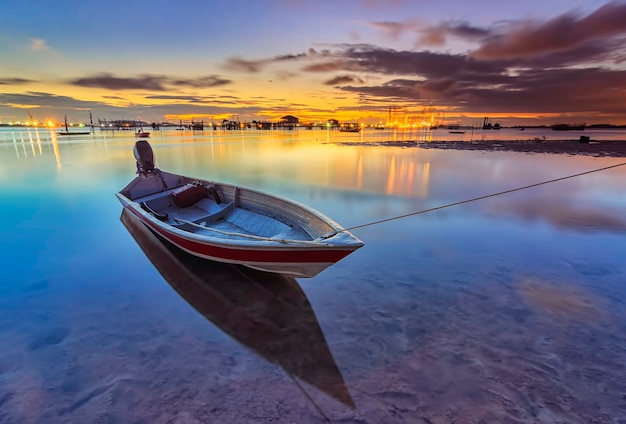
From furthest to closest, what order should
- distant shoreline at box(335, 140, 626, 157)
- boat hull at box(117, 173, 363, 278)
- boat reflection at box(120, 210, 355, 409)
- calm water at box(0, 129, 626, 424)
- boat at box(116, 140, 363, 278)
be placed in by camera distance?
distant shoreline at box(335, 140, 626, 157)
boat at box(116, 140, 363, 278)
boat hull at box(117, 173, 363, 278)
boat reflection at box(120, 210, 355, 409)
calm water at box(0, 129, 626, 424)

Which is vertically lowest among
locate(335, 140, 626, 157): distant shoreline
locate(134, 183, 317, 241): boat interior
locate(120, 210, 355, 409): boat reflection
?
locate(120, 210, 355, 409): boat reflection

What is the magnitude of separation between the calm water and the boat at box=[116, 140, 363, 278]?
3.08 feet

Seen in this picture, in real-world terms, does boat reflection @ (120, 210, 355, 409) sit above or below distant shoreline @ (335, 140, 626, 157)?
below

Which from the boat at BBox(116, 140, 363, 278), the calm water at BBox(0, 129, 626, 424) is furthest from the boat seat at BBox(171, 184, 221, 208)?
the calm water at BBox(0, 129, 626, 424)

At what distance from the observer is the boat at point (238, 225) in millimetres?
5316

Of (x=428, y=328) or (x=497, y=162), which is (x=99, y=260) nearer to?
(x=428, y=328)

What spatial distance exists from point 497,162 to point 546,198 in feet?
48.0

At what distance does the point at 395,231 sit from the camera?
9930 mm

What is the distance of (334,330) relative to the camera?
5207 mm

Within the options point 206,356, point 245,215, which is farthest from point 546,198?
point 206,356

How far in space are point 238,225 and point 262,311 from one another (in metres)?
3.49

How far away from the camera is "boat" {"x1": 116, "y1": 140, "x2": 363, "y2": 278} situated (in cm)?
532

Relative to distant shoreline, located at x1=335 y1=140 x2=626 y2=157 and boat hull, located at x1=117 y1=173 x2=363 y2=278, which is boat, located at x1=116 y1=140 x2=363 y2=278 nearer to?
boat hull, located at x1=117 y1=173 x2=363 y2=278

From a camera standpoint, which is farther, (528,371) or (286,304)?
(286,304)
